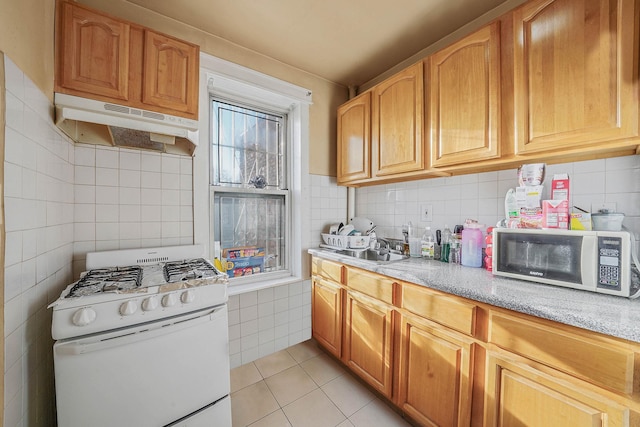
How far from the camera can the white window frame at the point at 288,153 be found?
5.85 feet

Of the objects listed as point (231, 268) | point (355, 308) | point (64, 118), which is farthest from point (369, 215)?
point (64, 118)

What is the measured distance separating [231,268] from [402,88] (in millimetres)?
1921

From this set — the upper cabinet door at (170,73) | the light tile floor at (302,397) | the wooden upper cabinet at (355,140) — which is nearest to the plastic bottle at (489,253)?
the wooden upper cabinet at (355,140)

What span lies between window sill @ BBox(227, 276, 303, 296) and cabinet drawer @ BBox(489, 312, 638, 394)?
5.05 feet

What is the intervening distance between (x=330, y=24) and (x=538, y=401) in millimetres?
2254

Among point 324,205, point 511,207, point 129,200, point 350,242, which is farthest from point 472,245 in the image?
point 129,200

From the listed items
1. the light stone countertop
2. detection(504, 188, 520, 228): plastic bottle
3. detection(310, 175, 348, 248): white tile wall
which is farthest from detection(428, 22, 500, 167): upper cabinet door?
detection(310, 175, 348, 248): white tile wall

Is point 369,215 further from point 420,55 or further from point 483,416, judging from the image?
point 483,416

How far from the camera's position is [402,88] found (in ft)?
5.65

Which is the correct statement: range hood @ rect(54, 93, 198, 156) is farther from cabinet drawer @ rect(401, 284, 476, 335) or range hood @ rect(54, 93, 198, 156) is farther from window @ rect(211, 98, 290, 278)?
cabinet drawer @ rect(401, 284, 476, 335)

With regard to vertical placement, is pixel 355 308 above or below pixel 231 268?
below

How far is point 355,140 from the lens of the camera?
212 centimetres

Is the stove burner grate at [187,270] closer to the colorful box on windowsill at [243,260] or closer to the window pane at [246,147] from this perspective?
the colorful box on windowsill at [243,260]

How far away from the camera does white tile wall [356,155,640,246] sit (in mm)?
1140
